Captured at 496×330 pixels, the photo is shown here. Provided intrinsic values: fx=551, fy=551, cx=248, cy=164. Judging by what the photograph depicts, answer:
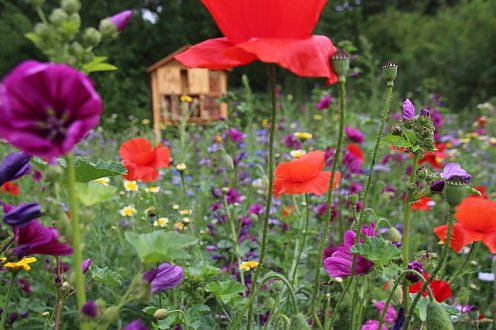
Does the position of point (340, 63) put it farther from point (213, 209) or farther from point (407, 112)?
point (213, 209)

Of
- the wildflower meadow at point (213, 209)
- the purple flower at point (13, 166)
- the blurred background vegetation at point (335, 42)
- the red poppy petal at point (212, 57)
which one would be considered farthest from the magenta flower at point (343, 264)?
the blurred background vegetation at point (335, 42)

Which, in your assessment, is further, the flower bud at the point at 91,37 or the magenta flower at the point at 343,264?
the magenta flower at the point at 343,264

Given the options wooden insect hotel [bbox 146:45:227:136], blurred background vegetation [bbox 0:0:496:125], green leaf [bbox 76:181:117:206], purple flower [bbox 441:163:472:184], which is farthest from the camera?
blurred background vegetation [bbox 0:0:496:125]

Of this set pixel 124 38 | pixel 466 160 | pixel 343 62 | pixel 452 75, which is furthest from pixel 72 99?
Result: pixel 124 38

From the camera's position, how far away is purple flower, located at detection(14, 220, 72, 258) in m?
0.77

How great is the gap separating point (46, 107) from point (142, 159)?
1.13 meters

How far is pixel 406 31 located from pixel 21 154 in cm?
1423

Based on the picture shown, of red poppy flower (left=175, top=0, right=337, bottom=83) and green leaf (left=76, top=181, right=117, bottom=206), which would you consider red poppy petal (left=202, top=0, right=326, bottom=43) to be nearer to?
red poppy flower (left=175, top=0, right=337, bottom=83)

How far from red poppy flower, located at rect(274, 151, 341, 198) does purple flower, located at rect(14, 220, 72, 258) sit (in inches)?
24.6

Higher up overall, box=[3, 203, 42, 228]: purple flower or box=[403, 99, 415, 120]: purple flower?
box=[403, 99, 415, 120]: purple flower

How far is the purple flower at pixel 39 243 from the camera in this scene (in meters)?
0.77

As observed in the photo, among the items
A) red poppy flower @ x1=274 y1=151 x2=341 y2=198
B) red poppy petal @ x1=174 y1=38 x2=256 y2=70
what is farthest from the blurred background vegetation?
red poppy petal @ x1=174 y1=38 x2=256 y2=70

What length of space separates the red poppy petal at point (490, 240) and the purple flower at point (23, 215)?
2.89 ft

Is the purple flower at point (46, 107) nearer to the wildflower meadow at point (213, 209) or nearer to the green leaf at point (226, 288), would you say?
the wildflower meadow at point (213, 209)
